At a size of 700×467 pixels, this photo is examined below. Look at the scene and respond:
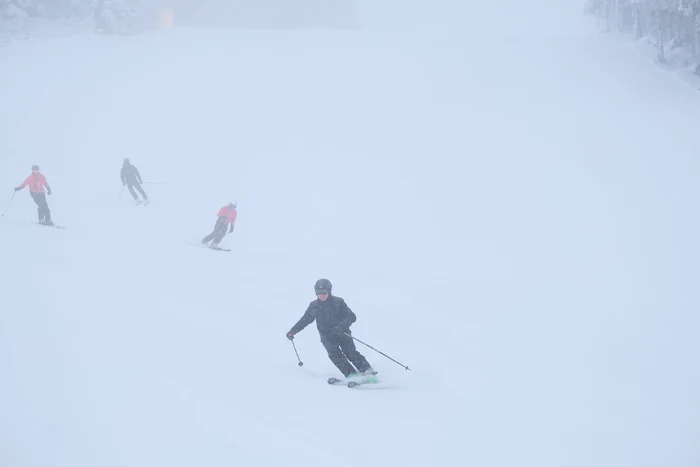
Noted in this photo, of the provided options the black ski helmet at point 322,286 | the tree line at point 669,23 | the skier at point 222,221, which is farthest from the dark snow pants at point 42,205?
the tree line at point 669,23

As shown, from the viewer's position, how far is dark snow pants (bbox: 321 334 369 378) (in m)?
7.51

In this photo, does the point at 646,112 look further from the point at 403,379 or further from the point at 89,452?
the point at 89,452

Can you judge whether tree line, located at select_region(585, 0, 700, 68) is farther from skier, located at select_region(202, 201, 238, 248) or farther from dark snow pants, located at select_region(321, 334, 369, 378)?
dark snow pants, located at select_region(321, 334, 369, 378)

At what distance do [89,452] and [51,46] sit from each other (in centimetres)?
4386

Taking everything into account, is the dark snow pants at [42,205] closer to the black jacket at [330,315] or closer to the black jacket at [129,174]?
the black jacket at [129,174]

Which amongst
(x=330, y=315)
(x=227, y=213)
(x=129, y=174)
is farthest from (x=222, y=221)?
(x=330, y=315)

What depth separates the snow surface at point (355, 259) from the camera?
5.73m

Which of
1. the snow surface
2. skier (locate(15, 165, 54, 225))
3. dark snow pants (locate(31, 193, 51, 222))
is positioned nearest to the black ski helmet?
the snow surface

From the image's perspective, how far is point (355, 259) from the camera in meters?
16.2

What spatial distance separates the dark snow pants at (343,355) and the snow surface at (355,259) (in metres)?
0.42

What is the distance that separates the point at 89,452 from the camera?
4.92 metres

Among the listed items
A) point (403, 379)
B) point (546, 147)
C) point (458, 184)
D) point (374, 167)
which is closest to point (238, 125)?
point (374, 167)

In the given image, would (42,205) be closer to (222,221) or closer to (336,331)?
(222,221)

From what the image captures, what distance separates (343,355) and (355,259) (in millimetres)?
8627
